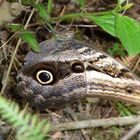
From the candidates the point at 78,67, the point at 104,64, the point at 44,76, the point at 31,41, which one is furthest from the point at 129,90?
the point at 31,41

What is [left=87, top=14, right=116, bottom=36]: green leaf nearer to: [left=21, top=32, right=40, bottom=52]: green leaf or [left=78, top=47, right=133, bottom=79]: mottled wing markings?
[left=78, top=47, right=133, bottom=79]: mottled wing markings

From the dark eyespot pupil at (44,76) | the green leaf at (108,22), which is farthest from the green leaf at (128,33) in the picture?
the dark eyespot pupil at (44,76)

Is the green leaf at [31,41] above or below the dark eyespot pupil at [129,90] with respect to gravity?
above

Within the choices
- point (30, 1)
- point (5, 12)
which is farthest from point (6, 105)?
point (5, 12)

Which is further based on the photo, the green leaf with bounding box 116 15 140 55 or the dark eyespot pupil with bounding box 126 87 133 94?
the dark eyespot pupil with bounding box 126 87 133 94

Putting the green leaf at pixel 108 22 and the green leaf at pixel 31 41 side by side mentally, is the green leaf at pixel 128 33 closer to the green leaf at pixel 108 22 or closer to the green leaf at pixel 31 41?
the green leaf at pixel 108 22

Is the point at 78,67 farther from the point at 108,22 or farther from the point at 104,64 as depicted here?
the point at 108,22

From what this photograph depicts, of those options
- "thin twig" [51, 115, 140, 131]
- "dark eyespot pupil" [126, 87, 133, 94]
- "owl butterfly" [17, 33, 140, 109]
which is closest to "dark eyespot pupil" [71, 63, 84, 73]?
"owl butterfly" [17, 33, 140, 109]
